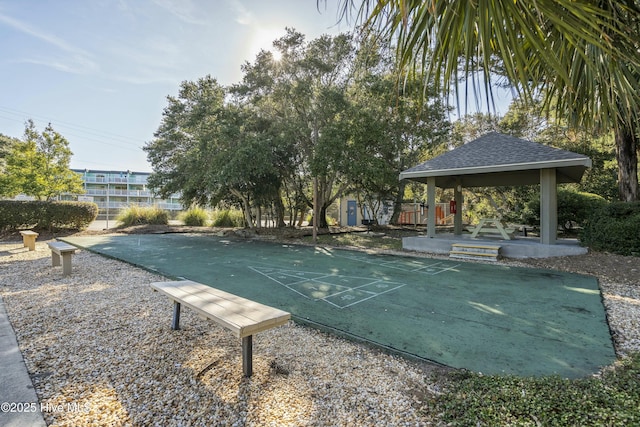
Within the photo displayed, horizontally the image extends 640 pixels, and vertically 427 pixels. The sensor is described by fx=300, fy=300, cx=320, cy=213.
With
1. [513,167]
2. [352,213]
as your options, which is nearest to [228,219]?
[352,213]

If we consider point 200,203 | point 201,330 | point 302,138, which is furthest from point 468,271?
point 200,203

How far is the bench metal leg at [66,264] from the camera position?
579 cm

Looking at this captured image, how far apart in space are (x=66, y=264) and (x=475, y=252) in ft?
30.2

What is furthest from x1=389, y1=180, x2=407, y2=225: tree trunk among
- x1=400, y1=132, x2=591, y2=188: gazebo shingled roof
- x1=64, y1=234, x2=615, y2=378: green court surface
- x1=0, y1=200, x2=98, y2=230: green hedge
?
x1=0, y1=200, x2=98, y2=230: green hedge

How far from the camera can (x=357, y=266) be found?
6.75 meters

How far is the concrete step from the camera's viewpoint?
25.0 feet

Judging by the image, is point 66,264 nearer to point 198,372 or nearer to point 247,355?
point 198,372

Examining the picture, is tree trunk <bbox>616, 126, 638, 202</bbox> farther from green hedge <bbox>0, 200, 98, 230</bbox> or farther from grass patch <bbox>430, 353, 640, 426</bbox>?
green hedge <bbox>0, 200, 98, 230</bbox>

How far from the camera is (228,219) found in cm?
1842

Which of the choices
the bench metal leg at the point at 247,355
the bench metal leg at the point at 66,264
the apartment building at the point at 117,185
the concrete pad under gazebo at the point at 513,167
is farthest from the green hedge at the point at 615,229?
the apartment building at the point at 117,185

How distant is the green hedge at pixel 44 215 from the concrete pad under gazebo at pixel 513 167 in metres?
14.5

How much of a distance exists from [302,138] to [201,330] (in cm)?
1096

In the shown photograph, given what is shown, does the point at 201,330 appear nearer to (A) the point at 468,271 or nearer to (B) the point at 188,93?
(A) the point at 468,271

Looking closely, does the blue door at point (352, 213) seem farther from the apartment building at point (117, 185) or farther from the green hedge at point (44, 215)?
the apartment building at point (117, 185)
